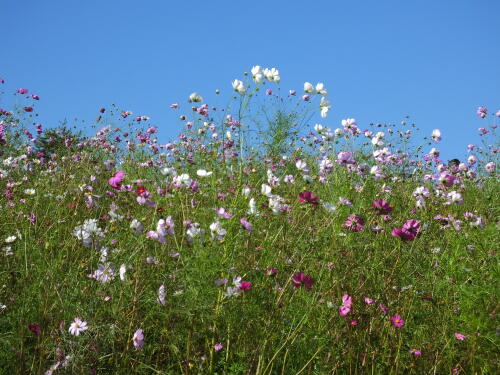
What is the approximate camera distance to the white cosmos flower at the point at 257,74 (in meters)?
3.32

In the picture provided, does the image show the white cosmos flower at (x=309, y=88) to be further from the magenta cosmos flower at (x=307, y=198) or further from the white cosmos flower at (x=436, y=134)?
the white cosmos flower at (x=436, y=134)

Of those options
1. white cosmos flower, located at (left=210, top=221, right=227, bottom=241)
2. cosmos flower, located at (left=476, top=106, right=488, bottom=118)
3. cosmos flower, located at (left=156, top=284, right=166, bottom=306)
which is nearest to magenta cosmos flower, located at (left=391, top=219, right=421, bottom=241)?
white cosmos flower, located at (left=210, top=221, right=227, bottom=241)

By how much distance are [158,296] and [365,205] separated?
2.26 m

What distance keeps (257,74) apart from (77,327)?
199cm

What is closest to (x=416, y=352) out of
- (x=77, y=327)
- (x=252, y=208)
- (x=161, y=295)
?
(x=252, y=208)

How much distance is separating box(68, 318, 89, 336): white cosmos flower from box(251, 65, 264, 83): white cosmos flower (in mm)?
1916

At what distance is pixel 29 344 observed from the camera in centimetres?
220

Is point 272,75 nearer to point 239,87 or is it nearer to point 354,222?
point 239,87

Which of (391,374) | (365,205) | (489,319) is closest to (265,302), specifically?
(391,374)

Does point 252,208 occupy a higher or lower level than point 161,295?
higher

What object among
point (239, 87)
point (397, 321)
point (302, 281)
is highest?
point (239, 87)

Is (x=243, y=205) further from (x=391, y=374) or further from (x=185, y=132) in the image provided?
(x=185, y=132)

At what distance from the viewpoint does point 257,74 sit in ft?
11.0

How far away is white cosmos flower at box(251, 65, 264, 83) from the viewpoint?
3.32m
